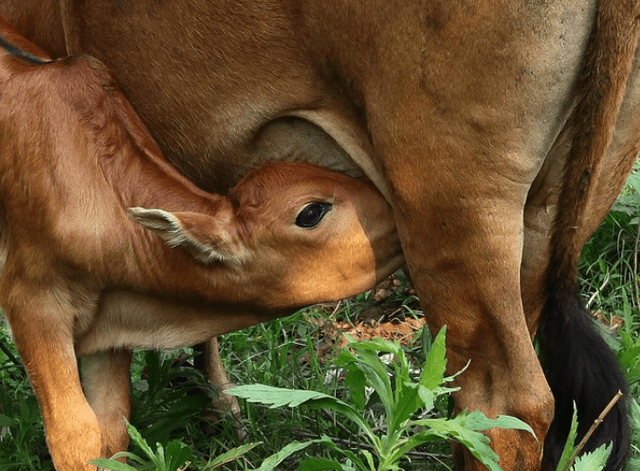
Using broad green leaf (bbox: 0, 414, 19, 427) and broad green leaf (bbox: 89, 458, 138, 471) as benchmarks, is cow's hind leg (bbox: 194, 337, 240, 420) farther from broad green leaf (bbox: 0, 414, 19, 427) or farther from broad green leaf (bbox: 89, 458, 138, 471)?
broad green leaf (bbox: 89, 458, 138, 471)

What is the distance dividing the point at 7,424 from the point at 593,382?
2356 millimetres

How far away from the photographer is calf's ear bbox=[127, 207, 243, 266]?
14.1 feet

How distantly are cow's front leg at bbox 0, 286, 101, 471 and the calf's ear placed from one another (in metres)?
0.58

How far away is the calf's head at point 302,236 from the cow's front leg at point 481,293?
0.33 metres

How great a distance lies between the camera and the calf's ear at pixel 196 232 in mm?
4289

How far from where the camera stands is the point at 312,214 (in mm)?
4629

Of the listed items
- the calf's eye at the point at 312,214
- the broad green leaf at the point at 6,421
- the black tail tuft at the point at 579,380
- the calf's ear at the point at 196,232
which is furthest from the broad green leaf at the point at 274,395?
the broad green leaf at the point at 6,421

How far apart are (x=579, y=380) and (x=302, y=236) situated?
119cm

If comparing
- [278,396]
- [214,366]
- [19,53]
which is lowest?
[214,366]

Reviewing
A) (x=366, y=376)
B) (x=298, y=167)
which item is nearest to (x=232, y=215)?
(x=298, y=167)

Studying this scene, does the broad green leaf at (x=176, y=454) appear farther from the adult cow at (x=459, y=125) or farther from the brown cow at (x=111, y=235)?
the adult cow at (x=459, y=125)

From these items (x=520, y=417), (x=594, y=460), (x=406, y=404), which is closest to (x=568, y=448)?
(x=594, y=460)

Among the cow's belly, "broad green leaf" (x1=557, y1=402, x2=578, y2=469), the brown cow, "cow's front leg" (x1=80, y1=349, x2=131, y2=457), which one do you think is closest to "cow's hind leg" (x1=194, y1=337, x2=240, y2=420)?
"cow's front leg" (x1=80, y1=349, x2=131, y2=457)

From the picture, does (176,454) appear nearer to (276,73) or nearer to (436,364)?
(436,364)
